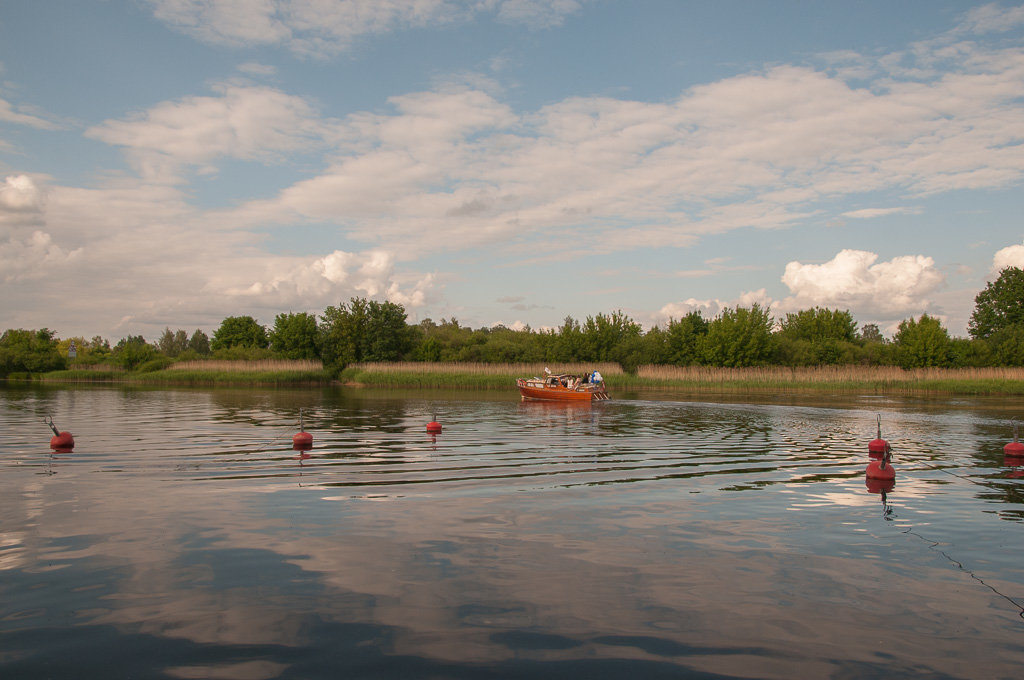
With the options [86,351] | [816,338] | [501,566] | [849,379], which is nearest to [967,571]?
[501,566]

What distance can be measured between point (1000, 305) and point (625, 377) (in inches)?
2620

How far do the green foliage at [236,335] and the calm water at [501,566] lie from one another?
92.0 metres

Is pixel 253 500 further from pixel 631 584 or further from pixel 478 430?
pixel 478 430

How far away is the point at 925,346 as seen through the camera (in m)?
74.8

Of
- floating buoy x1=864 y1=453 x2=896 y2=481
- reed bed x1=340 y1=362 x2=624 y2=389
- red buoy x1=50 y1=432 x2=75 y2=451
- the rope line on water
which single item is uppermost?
reed bed x1=340 y1=362 x2=624 y2=389

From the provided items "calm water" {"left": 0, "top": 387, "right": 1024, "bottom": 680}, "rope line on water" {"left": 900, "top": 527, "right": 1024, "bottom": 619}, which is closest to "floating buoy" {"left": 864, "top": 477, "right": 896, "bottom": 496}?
"calm water" {"left": 0, "top": 387, "right": 1024, "bottom": 680}

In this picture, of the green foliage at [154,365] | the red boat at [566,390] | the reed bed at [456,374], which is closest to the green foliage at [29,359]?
the green foliage at [154,365]

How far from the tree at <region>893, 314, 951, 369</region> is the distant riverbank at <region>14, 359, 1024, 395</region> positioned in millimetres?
19905

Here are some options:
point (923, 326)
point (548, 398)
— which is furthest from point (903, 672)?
point (923, 326)

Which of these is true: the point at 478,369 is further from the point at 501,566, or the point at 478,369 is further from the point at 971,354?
the point at 971,354

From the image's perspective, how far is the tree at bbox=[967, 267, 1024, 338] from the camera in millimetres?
92500

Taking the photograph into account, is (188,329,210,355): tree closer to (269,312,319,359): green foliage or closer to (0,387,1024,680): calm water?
(269,312,319,359): green foliage

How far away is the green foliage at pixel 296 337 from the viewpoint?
94.6 meters

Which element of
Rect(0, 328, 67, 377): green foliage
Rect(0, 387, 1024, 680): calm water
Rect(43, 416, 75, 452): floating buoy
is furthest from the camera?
Rect(0, 328, 67, 377): green foliage
